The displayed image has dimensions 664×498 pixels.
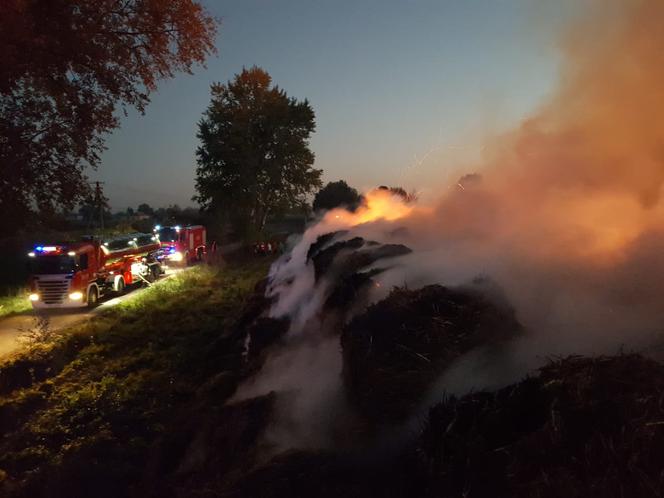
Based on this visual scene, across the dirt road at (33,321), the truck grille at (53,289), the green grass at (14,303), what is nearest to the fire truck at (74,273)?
the truck grille at (53,289)

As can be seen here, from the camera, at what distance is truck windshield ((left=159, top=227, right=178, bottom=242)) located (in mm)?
28973

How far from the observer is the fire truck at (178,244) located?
2891 cm

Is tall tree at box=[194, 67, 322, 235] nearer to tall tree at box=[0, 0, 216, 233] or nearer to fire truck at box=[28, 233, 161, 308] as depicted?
fire truck at box=[28, 233, 161, 308]

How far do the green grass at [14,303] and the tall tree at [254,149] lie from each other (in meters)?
16.9

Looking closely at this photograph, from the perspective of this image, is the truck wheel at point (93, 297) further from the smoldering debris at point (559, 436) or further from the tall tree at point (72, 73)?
the smoldering debris at point (559, 436)

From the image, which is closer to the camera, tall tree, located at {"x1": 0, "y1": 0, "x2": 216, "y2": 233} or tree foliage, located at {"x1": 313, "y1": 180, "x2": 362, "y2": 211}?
tall tree, located at {"x1": 0, "y1": 0, "x2": 216, "y2": 233}

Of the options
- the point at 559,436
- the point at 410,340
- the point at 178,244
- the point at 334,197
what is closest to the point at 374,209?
the point at 178,244

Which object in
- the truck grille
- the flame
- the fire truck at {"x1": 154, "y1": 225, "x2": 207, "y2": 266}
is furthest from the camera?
the fire truck at {"x1": 154, "y1": 225, "x2": 207, "y2": 266}

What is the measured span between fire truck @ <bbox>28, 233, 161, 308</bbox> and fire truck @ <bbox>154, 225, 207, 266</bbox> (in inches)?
271

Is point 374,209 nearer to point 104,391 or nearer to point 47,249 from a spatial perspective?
point 47,249

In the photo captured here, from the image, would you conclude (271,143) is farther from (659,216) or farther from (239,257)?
(659,216)

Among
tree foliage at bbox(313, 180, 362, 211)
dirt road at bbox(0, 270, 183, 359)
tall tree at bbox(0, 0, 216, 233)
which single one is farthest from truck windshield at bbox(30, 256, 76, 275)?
tree foliage at bbox(313, 180, 362, 211)

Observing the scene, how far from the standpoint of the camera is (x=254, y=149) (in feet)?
116

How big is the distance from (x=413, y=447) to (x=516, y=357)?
1767 mm
